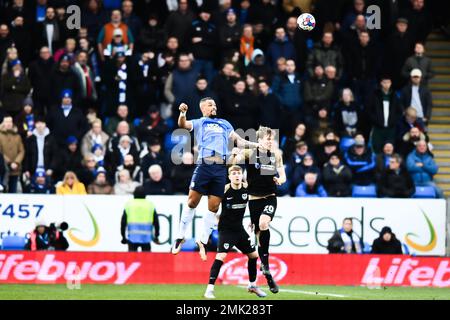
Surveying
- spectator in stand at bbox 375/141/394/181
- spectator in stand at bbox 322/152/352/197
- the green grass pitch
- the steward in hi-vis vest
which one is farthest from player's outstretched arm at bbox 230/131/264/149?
spectator in stand at bbox 375/141/394/181

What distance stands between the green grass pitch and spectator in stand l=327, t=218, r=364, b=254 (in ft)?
6.01

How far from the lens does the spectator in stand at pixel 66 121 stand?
1094 inches

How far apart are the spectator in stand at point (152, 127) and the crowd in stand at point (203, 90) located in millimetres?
28

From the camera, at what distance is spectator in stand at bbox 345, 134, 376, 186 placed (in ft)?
92.0

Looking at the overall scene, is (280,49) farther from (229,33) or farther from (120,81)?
(120,81)

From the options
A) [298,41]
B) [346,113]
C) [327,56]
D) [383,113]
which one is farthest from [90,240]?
[383,113]

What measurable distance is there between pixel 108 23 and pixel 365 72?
660cm

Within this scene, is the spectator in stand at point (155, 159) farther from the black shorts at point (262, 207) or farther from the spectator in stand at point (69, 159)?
the black shorts at point (262, 207)

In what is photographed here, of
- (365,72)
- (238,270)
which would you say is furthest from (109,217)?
(365,72)

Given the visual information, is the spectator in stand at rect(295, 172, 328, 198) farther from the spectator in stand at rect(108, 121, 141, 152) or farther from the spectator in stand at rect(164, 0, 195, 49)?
the spectator in stand at rect(164, 0, 195, 49)

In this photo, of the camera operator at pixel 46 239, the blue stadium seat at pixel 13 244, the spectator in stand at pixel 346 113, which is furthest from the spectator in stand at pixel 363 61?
the blue stadium seat at pixel 13 244

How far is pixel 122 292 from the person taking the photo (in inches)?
861

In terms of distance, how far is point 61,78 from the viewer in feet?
93.2

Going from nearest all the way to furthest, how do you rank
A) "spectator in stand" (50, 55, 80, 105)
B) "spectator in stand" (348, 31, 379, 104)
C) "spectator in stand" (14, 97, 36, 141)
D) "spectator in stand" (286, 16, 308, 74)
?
"spectator in stand" (14, 97, 36, 141) < "spectator in stand" (50, 55, 80, 105) < "spectator in stand" (286, 16, 308, 74) < "spectator in stand" (348, 31, 379, 104)
